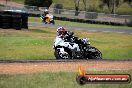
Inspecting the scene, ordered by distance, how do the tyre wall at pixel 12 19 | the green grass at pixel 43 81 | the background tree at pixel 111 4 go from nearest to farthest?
1. the green grass at pixel 43 81
2. the tyre wall at pixel 12 19
3. the background tree at pixel 111 4

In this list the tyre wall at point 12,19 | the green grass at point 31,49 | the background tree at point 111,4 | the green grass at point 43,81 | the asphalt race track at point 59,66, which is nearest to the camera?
the green grass at point 43,81

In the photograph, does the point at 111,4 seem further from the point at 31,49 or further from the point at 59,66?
the point at 59,66

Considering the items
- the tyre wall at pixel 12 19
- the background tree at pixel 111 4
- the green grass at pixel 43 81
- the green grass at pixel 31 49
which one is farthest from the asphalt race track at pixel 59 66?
the background tree at pixel 111 4

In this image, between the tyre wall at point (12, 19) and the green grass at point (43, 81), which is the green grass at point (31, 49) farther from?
the green grass at point (43, 81)

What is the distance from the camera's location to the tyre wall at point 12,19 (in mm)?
32094

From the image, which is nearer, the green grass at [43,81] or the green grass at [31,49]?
the green grass at [43,81]

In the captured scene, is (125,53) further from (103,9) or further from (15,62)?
(103,9)

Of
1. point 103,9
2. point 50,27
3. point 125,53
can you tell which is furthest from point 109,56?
point 103,9

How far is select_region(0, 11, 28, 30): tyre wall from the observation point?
105ft

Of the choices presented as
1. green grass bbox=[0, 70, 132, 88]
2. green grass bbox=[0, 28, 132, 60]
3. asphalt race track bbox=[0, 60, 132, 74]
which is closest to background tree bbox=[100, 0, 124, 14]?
green grass bbox=[0, 28, 132, 60]

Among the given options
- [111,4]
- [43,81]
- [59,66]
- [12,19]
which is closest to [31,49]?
[59,66]

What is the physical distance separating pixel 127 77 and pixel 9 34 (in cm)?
2209

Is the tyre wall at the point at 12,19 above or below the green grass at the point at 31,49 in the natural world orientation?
above

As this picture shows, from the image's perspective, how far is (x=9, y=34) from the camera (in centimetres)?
3075
